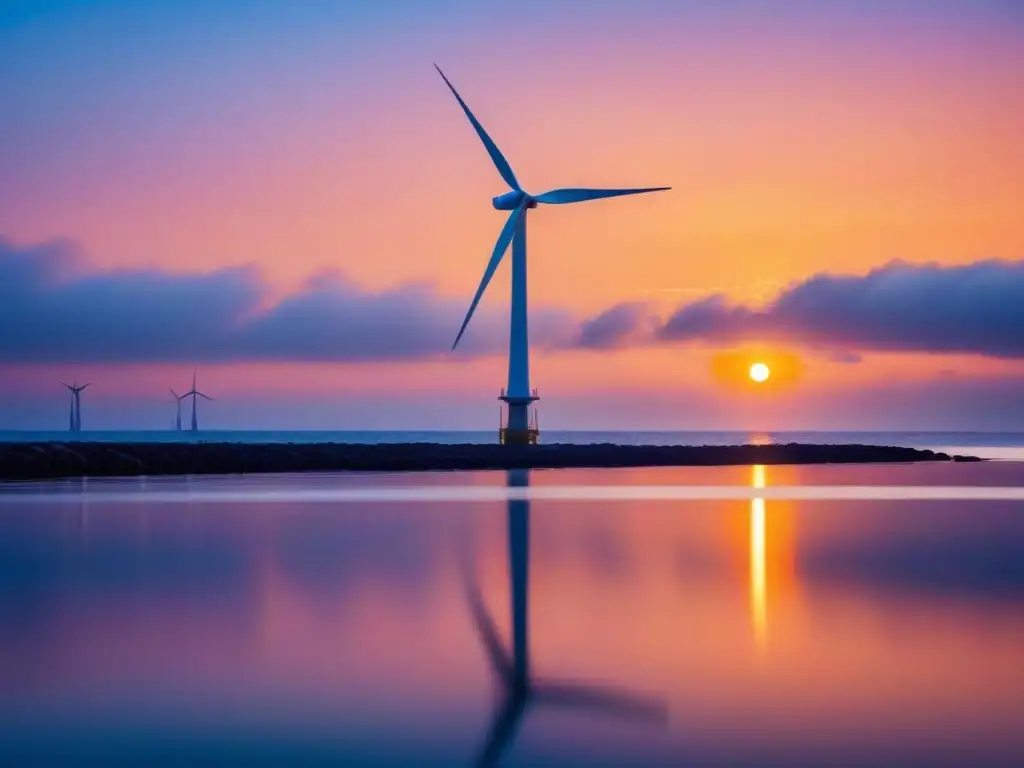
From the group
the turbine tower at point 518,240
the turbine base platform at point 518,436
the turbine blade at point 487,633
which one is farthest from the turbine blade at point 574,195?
the turbine blade at point 487,633

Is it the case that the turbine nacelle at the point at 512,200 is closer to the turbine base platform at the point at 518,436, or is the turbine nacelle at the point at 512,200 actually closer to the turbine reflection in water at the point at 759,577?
the turbine base platform at the point at 518,436

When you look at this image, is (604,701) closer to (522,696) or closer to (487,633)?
(522,696)

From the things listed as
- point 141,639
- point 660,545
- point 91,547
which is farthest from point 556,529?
point 141,639

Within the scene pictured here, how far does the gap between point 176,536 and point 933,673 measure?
19.1 metres

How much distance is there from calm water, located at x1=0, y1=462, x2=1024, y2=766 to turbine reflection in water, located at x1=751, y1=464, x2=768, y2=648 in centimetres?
10

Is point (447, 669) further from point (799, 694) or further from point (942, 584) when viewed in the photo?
point (942, 584)

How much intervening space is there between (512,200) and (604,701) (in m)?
61.9

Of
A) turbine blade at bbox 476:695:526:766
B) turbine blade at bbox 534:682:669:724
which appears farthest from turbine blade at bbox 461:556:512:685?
turbine blade at bbox 476:695:526:766

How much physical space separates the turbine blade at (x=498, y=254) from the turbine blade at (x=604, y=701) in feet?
178

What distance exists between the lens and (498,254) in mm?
69438

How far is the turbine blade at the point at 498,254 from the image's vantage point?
6706cm

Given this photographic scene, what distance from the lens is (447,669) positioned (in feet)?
44.2

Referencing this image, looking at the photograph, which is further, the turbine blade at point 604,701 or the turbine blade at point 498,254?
the turbine blade at point 498,254

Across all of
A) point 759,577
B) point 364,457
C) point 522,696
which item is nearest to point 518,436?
point 364,457
